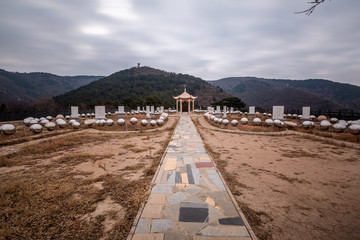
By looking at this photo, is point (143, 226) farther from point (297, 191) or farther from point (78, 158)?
point (78, 158)

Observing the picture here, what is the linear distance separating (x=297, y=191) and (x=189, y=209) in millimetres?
2615

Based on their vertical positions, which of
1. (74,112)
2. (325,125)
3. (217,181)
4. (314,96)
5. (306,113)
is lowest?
(217,181)

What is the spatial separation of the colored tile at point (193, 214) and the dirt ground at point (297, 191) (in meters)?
0.75

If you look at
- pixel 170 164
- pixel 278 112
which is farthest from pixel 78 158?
pixel 278 112

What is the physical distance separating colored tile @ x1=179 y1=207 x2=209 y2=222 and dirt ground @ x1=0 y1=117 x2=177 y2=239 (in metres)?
0.84

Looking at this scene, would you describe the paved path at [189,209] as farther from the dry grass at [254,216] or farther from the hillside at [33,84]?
the hillside at [33,84]

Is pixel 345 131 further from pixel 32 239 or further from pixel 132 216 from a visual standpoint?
pixel 32 239

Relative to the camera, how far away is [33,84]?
288 ft

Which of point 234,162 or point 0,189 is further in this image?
point 234,162

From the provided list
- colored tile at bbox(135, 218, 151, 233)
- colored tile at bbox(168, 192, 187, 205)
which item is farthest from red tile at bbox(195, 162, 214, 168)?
colored tile at bbox(135, 218, 151, 233)

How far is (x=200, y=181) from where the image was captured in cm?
399

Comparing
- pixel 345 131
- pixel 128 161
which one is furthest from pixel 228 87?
pixel 128 161

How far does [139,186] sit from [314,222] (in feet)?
11.1

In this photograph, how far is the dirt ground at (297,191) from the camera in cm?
253
